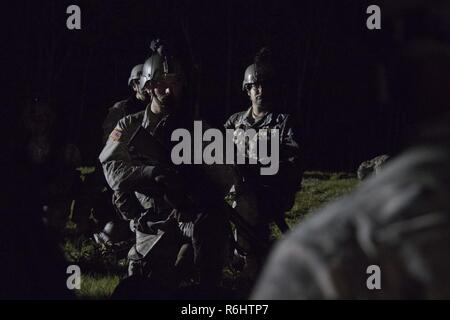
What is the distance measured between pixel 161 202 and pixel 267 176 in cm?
113

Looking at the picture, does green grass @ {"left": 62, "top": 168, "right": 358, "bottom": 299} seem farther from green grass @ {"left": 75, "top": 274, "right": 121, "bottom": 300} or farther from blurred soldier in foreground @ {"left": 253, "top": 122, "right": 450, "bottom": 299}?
blurred soldier in foreground @ {"left": 253, "top": 122, "right": 450, "bottom": 299}

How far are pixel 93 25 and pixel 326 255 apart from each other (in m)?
12.7

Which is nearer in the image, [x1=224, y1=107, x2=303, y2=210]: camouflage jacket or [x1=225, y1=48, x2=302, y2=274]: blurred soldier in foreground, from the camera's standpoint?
[x1=225, y1=48, x2=302, y2=274]: blurred soldier in foreground

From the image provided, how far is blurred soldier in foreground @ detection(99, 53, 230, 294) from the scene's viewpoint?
652 cm

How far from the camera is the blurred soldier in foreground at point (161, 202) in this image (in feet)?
21.4

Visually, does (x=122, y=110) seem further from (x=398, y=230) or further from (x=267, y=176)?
(x=398, y=230)

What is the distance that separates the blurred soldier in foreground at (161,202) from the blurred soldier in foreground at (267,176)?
498 mm

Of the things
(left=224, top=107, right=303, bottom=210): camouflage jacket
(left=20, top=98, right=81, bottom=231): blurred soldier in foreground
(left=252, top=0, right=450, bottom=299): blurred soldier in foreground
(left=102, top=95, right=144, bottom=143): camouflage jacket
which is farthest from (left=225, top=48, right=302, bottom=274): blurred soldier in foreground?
(left=252, top=0, right=450, bottom=299): blurred soldier in foreground

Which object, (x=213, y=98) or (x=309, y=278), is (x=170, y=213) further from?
(x=213, y=98)

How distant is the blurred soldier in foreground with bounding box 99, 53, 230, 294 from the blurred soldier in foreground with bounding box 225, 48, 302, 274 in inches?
19.6

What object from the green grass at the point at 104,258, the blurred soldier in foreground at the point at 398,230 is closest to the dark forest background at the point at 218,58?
the green grass at the point at 104,258

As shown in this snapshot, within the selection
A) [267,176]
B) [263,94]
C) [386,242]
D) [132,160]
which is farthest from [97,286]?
[386,242]

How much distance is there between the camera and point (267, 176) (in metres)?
7.55

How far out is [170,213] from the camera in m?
6.70
